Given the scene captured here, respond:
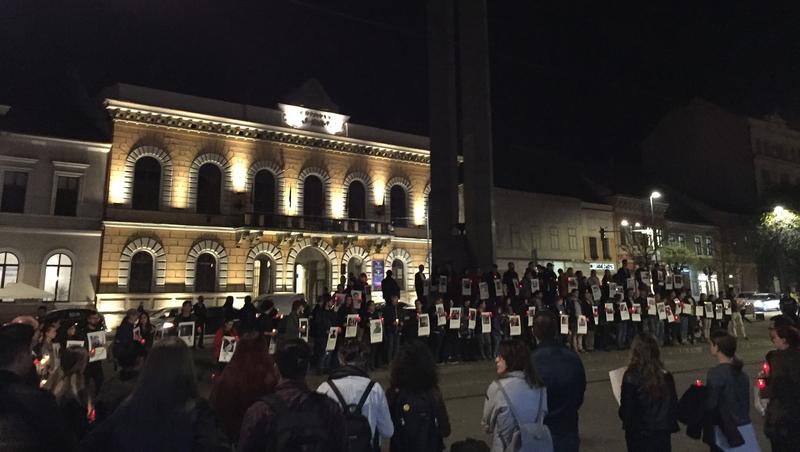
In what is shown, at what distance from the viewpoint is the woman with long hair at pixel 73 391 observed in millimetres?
4113

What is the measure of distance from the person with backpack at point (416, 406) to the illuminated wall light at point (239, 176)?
2956 centimetres

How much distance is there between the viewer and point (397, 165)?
123ft

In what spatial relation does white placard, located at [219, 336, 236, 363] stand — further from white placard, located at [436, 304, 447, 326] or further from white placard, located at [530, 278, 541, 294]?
white placard, located at [530, 278, 541, 294]

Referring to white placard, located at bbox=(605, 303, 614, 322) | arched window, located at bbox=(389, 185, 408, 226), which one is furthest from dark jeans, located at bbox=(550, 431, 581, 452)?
arched window, located at bbox=(389, 185, 408, 226)

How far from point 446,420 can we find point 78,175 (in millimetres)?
29560

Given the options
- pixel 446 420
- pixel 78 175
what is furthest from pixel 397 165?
pixel 446 420

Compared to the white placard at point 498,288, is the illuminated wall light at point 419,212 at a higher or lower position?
higher

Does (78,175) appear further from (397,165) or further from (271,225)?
(397,165)

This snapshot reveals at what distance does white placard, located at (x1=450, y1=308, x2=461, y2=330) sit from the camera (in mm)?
12516

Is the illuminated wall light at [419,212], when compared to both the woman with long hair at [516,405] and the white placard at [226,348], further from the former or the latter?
the woman with long hair at [516,405]

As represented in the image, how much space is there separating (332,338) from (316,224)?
73.1 ft

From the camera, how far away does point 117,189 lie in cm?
2780

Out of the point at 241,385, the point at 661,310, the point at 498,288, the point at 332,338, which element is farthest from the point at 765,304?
the point at 241,385

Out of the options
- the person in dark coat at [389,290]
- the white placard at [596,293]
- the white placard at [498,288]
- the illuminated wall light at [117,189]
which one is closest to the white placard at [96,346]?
the person in dark coat at [389,290]
